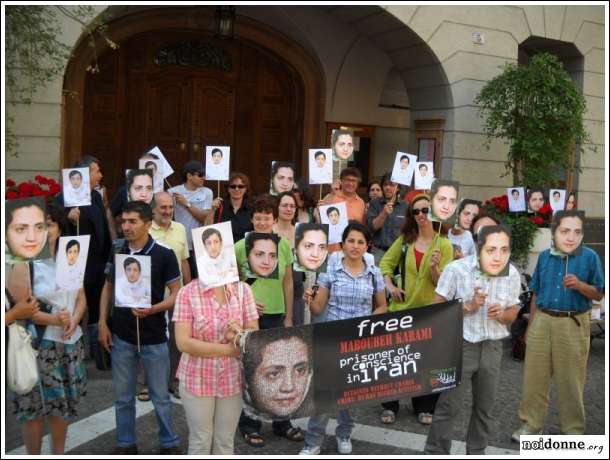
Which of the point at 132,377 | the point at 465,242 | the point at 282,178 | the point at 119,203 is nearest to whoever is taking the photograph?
the point at 132,377

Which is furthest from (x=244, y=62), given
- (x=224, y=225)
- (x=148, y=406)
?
(x=224, y=225)

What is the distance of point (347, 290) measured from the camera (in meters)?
5.50

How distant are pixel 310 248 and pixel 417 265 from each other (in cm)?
107

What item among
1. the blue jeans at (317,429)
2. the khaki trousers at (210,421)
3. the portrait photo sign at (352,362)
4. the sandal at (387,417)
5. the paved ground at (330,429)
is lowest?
the paved ground at (330,429)

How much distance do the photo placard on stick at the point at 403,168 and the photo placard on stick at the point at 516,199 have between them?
268 cm

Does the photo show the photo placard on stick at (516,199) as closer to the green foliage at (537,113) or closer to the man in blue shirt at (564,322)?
the green foliage at (537,113)

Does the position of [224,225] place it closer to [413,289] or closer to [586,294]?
[413,289]

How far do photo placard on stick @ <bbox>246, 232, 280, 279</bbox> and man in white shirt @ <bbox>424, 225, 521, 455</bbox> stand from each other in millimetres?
1286

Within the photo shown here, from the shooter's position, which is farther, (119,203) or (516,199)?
(516,199)

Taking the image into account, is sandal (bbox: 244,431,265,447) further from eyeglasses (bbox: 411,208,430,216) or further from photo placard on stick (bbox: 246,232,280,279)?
eyeglasses (bbox: 411,208,430,216)

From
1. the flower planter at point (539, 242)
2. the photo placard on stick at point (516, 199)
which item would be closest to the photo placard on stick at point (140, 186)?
the photo placard on stick at point (516, 199)

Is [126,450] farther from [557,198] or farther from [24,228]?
[557,198]

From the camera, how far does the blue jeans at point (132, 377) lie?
5.16 m

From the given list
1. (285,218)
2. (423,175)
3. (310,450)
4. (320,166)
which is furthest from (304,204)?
(310,450)
